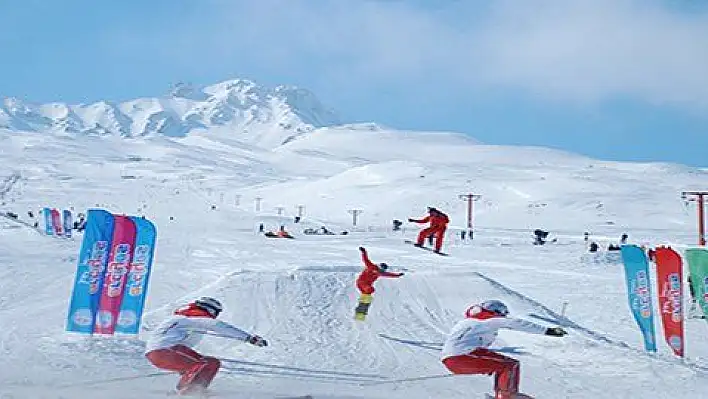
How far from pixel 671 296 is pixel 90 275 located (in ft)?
29.2

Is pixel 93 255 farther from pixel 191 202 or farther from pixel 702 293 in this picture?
pixel 191 202

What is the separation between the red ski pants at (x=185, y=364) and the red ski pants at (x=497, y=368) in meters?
2.41

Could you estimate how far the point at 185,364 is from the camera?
8.11m

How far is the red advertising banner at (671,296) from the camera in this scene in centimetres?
1346

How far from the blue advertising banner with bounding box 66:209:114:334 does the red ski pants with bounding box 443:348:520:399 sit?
6369mm

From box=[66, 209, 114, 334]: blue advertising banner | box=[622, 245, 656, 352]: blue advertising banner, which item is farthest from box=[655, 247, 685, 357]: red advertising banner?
box=[66, 209, 114, 334]: blue advertising banner

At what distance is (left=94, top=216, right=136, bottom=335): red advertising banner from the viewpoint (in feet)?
41.0

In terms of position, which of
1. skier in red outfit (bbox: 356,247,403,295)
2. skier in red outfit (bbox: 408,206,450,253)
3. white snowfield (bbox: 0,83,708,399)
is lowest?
white snowfield (bbox: 0,83,708,399)

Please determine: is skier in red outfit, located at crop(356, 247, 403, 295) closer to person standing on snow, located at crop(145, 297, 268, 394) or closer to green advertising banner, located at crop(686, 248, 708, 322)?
green advertising banner, located at crop(686, 248, 708, 322)

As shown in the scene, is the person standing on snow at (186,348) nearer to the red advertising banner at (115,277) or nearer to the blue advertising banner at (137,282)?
the red advertising banner at (115,277)

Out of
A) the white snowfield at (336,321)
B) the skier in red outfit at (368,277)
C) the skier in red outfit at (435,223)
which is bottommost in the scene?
the white snowfield at (336,321)

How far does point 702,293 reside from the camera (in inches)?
565

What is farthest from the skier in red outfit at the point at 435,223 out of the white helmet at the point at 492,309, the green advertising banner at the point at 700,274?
the white helmet at the point at 492,309

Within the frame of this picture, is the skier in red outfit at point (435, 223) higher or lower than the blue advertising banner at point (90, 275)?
higher
